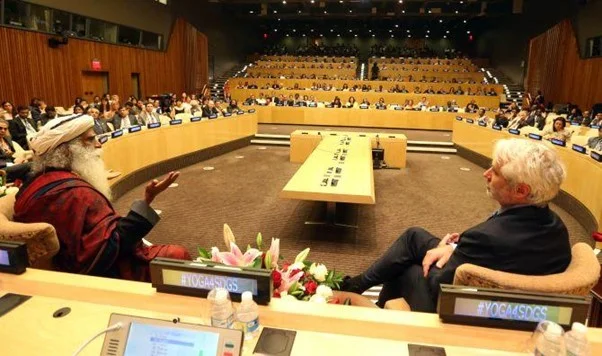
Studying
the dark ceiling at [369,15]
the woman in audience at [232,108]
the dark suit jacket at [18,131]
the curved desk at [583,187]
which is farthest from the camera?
the dark ceiling at [369,15]

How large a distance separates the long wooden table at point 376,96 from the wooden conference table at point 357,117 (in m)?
1.48

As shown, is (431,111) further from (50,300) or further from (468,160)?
(50,300)

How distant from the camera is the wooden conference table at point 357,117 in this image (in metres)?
11.9

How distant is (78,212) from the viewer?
66.7 inches

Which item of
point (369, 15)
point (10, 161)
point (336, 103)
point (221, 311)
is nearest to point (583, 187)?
point (221, 311)

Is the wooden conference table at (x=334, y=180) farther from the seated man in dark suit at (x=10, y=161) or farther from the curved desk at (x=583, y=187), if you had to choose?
the seated man in dark suit at (x=10, y=161)

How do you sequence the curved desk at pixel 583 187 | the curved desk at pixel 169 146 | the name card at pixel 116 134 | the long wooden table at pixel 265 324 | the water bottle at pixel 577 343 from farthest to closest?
the curved desk at pixel 169 146, the name card at pixel 116 134, the curved desk at pixel 583 187, the long wooden table at pixel 265 324, the water bottle at pixel 577 343

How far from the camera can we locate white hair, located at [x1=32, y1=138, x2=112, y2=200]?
187 centimetres

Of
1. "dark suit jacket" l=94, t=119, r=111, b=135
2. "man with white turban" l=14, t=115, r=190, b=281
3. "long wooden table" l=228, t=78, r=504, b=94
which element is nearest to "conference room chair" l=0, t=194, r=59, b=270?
"man with white turban" l=14, t=115, r=190, b=281

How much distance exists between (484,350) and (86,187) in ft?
5.33

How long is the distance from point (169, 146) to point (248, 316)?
6.15 m

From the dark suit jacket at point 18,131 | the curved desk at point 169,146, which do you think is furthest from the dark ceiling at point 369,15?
the dark suit jacket at point 18,131

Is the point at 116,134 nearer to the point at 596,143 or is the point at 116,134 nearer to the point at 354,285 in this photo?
the point at 354,285

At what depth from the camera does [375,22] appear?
78.6 feet
